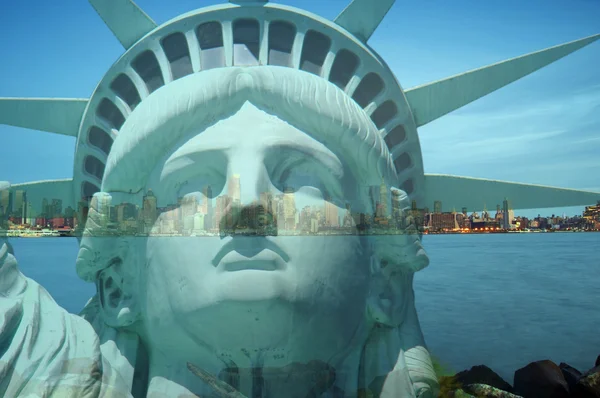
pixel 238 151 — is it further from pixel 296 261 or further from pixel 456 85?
pixel 456 85

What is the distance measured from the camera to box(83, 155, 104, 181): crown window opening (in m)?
2.20

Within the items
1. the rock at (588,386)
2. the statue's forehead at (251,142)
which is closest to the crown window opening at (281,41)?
the statue's forehead at (251,142)

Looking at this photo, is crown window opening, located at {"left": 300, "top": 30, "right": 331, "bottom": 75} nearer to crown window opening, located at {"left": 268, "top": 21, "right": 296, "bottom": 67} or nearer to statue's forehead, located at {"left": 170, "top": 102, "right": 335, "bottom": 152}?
crown window opening, located at {"left": 268, "top": 21, "right": 296, "bottom": 67}

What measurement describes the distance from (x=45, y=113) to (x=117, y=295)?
73 centimetres

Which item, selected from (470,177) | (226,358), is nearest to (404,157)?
(470,177)

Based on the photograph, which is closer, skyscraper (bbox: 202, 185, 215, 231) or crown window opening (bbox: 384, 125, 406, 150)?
skyscraper (bbox: 202, 185, 215, 231)

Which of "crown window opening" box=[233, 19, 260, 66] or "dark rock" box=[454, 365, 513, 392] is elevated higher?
"crown window opening" box=[233, 19, 260, 66]

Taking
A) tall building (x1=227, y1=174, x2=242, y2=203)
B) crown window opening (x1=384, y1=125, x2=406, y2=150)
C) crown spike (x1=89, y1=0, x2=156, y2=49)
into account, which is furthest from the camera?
crown window opening (x1=384, y1=125, x2=406, y2=150)

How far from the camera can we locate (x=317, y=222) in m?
1.79

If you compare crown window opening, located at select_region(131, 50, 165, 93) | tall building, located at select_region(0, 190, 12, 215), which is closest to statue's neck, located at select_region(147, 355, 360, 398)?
tall building, located at select_region(0, 190, 12, 215)

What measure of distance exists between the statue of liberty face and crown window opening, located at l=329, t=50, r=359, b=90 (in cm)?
41

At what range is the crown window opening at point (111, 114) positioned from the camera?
218 centimetres

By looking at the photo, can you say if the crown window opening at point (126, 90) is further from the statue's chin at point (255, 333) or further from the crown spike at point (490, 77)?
the crown spike at point (490, 77)

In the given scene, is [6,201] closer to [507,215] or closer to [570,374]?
[507,215]
